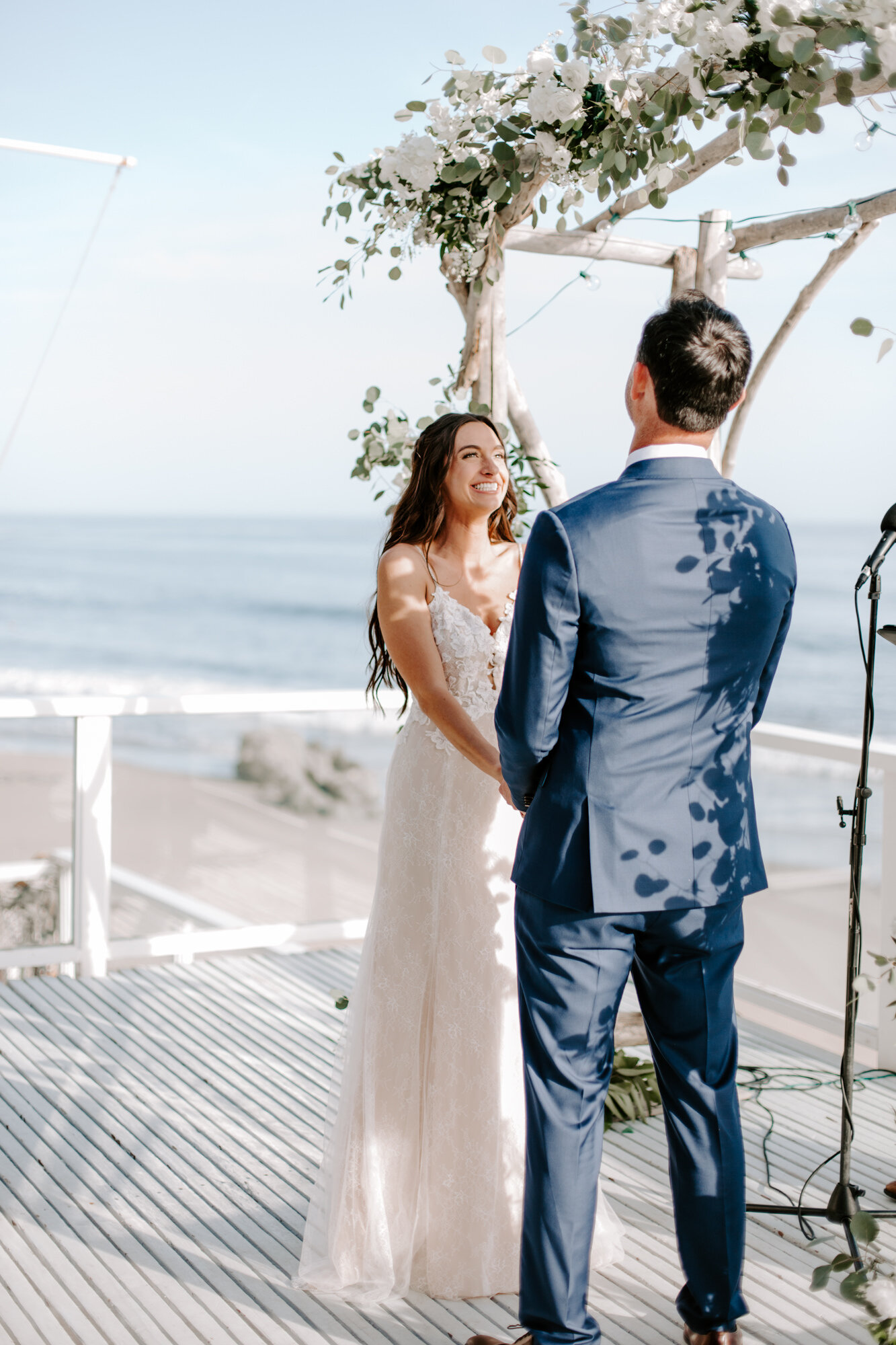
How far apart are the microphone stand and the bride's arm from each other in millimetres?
730

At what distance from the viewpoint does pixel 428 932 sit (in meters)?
2.56

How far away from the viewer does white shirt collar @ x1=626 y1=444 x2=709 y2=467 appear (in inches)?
76.2

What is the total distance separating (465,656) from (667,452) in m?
0.75

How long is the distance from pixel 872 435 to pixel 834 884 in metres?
13.0

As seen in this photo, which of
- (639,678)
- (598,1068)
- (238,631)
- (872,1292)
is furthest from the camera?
(238,631)

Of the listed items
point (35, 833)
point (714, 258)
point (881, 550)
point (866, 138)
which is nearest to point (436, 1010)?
point (881, 550)

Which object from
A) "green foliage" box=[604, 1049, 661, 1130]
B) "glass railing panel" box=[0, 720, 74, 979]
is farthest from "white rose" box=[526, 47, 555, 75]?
"glass railing panel" box=[0, 720, 74, 979]

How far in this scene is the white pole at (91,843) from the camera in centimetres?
455

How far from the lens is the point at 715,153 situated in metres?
2.77

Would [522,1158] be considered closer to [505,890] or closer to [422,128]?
[505,890]

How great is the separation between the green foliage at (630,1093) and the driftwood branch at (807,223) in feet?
7.13

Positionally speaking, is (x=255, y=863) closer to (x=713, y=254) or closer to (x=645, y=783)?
(x=713, y=254)

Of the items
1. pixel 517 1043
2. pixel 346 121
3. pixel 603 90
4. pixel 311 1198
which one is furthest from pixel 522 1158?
pixel 346 121

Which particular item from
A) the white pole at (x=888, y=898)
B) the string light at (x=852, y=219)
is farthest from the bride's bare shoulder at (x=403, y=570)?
the white pole at (x=888, y=898)
